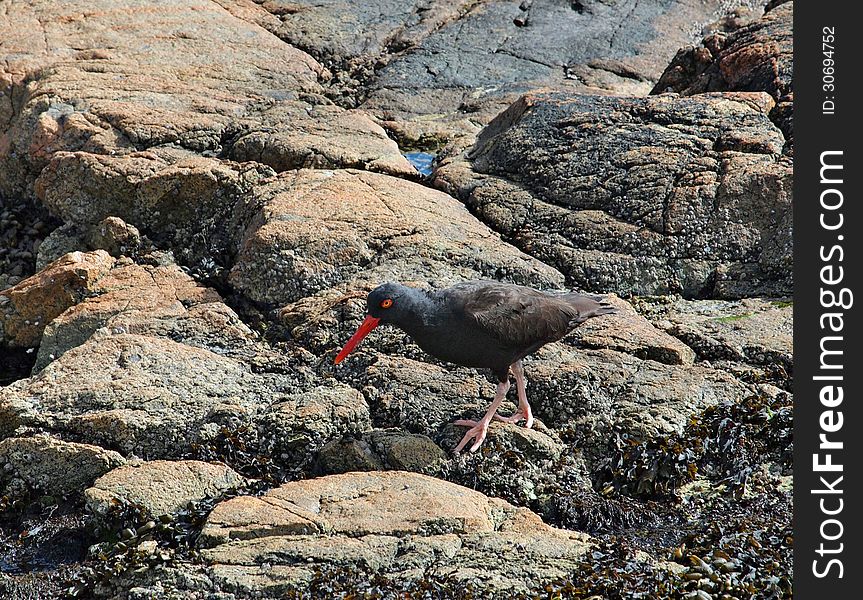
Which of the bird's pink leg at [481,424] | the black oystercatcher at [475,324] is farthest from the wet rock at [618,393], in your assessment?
the bird's pink leg at [481,424]

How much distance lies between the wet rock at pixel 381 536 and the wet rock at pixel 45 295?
319 cm

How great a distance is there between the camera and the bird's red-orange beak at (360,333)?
6613 millimetres

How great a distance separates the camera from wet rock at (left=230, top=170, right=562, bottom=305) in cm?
792

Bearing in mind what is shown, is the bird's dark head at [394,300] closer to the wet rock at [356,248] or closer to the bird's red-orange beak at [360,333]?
the bird's red-orange beak at [360,333]

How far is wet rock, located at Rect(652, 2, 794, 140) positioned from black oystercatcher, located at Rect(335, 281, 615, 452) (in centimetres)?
399

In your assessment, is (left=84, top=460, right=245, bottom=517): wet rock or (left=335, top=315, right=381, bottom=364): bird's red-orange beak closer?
(left=84, top=460, right=245, bottom=517): wet rock

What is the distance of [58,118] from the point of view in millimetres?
9797

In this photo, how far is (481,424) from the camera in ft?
21.5

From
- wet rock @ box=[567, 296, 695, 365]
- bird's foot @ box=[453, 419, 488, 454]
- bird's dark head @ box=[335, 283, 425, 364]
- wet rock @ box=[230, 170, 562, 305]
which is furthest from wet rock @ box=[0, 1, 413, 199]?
bird's foot @ box=[453, 419, 488, 454]

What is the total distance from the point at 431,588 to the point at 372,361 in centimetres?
230

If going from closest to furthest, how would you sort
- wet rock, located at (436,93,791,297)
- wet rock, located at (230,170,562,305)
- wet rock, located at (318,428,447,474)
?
wet rock, located at (318,428,447,474)
wet rock, located at (230,170,562,305)
wet rock, located at (436,93,791,297)

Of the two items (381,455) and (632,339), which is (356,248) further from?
(632,339)

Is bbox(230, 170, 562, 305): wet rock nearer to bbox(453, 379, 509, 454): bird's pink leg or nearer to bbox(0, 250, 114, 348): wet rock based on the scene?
bbox(0, 250, 114, 348): wet rock

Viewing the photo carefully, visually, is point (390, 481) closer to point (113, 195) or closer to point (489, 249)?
point (489, 249)
